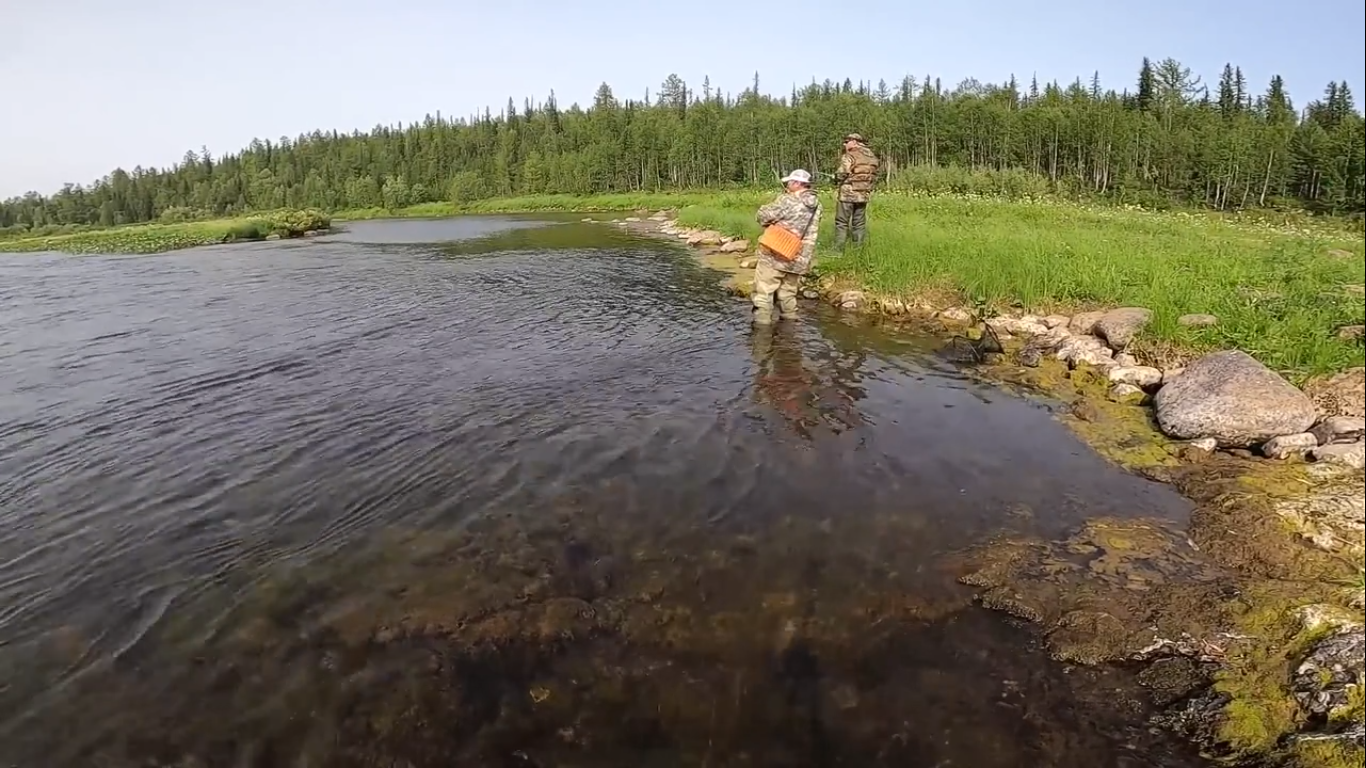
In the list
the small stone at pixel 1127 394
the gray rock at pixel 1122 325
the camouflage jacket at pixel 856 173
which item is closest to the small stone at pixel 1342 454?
the small stone at pixel 1127 394

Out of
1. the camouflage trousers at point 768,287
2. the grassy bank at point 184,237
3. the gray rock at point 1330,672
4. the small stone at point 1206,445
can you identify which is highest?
the grassy bank at point 184,237

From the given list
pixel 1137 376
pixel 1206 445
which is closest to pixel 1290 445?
pixel 1206 445

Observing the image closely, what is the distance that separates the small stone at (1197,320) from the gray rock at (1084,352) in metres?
1.10

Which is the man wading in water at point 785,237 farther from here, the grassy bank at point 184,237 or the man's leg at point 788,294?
the grassy bank at point 184,237

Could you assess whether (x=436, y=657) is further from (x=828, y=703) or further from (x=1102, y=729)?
(x=1102, y=729)

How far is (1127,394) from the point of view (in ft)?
34.7

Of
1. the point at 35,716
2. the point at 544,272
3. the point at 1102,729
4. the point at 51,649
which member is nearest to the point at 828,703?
the point at 1102,729

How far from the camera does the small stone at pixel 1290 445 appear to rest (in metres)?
8.02

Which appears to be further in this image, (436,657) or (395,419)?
(395,419)

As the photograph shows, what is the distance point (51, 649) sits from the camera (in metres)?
5.44

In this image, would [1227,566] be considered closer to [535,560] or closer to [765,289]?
[535,560]

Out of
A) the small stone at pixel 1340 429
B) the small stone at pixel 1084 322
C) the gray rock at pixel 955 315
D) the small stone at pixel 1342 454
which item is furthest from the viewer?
the gray rock at pixel 955 315

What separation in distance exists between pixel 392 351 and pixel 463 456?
6263mm

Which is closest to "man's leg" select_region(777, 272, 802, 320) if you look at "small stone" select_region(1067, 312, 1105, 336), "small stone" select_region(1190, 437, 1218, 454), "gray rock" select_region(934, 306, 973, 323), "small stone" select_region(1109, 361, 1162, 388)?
"gray rock" select_region(934, 306, 973, 323)
